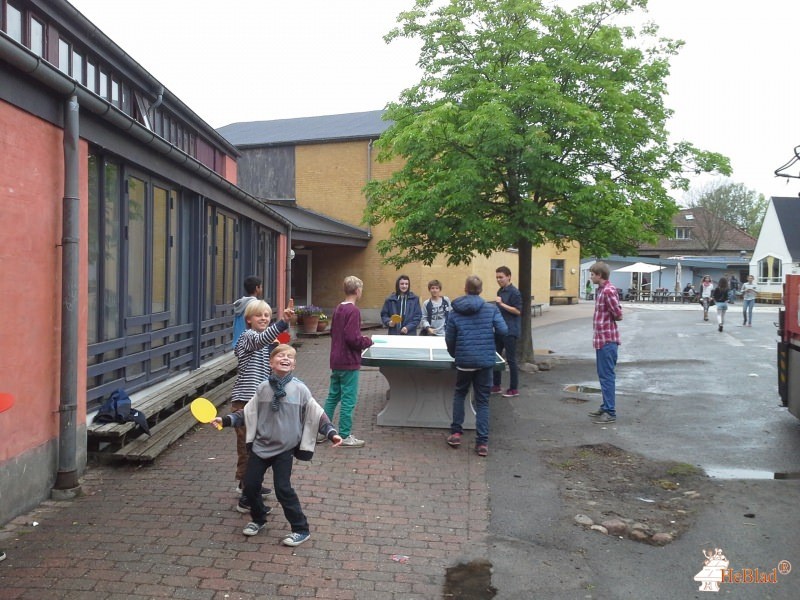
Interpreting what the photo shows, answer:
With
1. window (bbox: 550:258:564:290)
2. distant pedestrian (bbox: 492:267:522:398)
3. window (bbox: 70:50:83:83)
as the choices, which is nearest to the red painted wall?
distant pedestrian (bbox: 492:267:522:398)

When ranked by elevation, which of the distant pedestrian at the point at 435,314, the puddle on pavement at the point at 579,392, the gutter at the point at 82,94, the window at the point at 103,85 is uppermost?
the window at the point at 103,85

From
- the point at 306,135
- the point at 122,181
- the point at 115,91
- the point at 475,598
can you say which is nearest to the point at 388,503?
the point at 475,598

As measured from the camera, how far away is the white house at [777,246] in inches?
1695

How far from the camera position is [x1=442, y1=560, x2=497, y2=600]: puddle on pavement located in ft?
12.0

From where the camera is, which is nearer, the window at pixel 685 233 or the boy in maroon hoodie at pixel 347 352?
the boy in maroon hoodie at pixel 347 352

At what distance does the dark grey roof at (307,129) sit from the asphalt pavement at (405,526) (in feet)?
56.2

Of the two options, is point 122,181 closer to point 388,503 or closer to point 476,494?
point 388,503

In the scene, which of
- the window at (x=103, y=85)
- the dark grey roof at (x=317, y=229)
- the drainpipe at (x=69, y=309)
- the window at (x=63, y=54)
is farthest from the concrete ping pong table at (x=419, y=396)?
the dark grey roof at (x=317, y=229)

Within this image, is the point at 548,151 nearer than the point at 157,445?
No

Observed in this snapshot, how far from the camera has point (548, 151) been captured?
10852 millimetres

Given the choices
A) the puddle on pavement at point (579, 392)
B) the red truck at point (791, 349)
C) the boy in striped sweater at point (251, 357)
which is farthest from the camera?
the puddle on pavement at point (579, 392)

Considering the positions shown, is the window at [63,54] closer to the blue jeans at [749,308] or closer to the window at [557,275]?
Result: the blue jeans at [749,308]

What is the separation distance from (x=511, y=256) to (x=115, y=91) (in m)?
20.9

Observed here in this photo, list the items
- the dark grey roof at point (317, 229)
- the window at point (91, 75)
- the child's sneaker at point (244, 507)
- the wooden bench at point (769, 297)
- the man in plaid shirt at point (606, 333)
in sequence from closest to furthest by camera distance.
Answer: the child's sneaker at point (244, 507), the man in plaid shirt at point (606, 333), the window at point (91, 75), the dark grey roof at point (317, 229), the wooden bench at point (769, 297)
